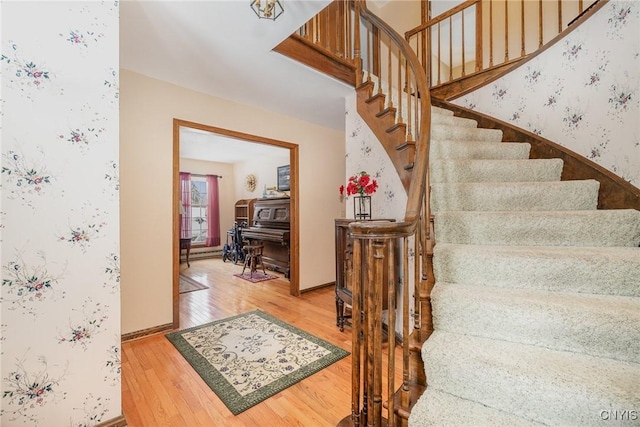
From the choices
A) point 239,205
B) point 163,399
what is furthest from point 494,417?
point 239,205

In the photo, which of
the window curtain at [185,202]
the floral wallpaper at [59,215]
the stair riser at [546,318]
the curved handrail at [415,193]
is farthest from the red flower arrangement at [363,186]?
the window curtain at [185,202]

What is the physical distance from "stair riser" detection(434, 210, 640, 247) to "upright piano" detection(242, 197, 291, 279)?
10.2 feet

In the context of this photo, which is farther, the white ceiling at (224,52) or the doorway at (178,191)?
the doorway at (178,191)

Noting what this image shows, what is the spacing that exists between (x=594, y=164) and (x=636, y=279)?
112cm

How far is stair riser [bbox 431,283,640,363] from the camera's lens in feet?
3.36

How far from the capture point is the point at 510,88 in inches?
101

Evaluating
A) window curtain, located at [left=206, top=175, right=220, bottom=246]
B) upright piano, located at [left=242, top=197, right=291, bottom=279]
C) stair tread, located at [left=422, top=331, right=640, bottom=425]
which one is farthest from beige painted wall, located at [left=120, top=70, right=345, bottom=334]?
window curtain, located at [left=206, top=175, right=220, bottom=246]

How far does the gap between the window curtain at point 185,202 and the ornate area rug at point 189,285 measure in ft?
7.70

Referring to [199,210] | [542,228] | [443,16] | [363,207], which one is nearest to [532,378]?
[542,228]

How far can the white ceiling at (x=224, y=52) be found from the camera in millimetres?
1778

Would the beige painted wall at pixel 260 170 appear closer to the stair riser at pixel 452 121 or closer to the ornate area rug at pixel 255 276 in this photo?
the ornate area rug at pixel 255 276

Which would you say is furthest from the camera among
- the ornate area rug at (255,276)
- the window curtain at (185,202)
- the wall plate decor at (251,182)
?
the wall plate decor at (251,182)

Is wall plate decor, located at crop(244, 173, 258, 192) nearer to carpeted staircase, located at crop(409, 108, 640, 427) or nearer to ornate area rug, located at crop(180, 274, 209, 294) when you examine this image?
ornate area rug, located at crop(180, 274, 209, 294)

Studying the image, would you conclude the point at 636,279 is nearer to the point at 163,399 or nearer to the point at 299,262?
the point at 163,399
